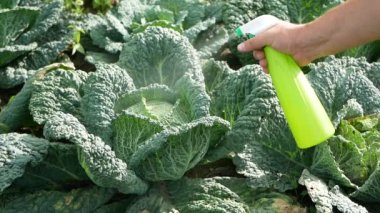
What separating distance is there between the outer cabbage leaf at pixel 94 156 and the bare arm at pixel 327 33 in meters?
0.79

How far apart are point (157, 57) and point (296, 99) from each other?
3.08ft

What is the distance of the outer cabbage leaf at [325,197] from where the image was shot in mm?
2879

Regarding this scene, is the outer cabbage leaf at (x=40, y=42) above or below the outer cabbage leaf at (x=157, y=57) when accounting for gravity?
above

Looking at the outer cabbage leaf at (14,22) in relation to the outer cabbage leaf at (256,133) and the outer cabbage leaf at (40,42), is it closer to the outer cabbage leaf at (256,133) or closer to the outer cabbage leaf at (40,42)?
the outer cabbage leaf at (40,42)

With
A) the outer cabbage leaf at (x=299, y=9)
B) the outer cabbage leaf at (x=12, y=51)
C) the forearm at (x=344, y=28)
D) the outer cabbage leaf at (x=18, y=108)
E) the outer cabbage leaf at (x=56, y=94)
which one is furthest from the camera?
the outer cabbage leaf at (x=299, y=9)

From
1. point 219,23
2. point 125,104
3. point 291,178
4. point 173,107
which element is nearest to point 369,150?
point 291,178

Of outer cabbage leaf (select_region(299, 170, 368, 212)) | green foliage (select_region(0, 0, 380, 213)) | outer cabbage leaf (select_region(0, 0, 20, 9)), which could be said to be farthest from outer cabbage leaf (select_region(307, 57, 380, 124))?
outer cabbage leaf (select_region(0, 0, 20, 9))

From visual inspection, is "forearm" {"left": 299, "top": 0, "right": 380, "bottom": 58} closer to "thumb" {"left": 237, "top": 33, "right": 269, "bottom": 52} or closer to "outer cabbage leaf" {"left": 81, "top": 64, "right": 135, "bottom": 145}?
"thumb" {"left": 237, "top": 33, "right": 269, "bottom": 52}

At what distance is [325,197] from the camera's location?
9.59 feet

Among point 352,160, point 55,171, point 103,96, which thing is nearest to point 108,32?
point 103,96

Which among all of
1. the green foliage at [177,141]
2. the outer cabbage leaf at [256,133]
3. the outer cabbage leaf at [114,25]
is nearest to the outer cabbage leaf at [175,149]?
the green foliage at [177,141]

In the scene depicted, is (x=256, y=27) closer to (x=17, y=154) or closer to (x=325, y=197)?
(x=325, y=197)

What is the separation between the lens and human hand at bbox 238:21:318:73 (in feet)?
8.66

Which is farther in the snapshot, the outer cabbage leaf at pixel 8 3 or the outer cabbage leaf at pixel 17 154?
the outer cabbage leaf at pixel 8 3
